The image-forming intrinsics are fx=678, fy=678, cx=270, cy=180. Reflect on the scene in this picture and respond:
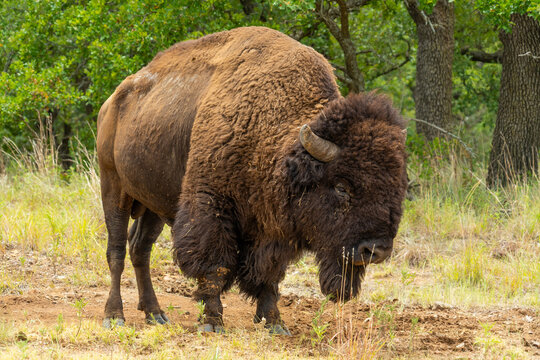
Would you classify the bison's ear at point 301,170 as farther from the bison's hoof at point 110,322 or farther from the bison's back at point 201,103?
the bison's hoof at point 110,322

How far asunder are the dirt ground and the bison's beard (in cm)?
19

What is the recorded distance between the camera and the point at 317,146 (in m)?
5.03

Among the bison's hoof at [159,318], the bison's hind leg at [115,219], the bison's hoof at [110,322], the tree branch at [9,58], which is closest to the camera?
the bison's hoof at [110,322]

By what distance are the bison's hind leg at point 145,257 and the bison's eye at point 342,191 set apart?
2.45 metres

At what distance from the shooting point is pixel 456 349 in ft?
17.8

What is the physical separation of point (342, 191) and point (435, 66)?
6.82m

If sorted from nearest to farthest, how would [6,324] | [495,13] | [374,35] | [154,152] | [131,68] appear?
[6,324] → [154,152] → [495,13] → [131,68] → [374,35]

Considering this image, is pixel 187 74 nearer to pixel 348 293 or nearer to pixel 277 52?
pixel 277 52

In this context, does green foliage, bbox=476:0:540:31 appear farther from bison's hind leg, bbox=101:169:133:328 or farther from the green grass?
bison's hind leg, bbox=101:169:133:328

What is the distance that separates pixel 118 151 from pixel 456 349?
3619 mm

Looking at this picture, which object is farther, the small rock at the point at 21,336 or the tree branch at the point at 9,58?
the tree branch at the point at 9,58

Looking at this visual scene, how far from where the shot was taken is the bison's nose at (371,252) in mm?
4906

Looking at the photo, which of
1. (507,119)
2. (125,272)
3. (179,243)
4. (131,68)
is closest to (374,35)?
(507,119)

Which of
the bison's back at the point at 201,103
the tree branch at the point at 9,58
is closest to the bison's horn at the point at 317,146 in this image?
the bison's back at the point at 201,103
